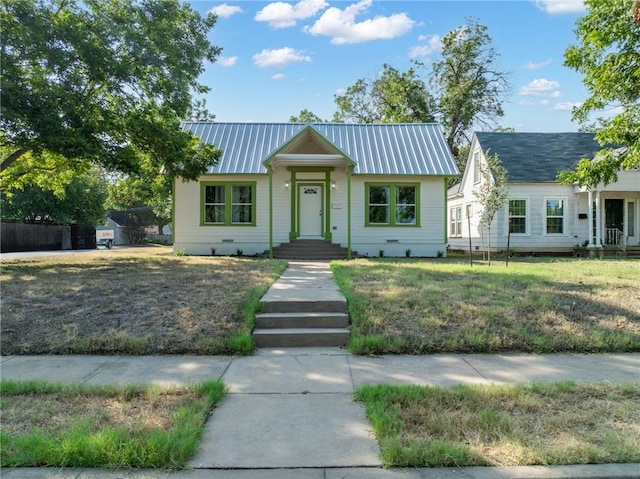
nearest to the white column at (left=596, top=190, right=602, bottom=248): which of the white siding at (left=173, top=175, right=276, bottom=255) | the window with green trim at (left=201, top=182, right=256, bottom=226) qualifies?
the white siding at (left=173, top=175, right=276, bottom=255)

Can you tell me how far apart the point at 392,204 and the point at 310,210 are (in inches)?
130


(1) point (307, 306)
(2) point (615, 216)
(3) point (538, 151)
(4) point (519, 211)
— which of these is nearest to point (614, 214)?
(2) point (615, 216)

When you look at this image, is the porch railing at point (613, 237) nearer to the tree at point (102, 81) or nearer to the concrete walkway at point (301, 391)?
the concrete walkway at point (301, 391)

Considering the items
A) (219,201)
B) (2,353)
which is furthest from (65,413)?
(219,201)

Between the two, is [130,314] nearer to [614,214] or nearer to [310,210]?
[310,210]

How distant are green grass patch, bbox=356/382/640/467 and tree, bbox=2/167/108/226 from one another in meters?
31.0

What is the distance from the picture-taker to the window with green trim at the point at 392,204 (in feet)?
55.1

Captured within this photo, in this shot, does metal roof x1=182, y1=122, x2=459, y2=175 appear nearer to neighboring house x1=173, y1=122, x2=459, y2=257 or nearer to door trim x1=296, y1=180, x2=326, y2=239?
neighboring house x1=173, y1=122, x2=459, y2=257

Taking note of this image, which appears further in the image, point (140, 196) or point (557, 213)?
point (140, 196)

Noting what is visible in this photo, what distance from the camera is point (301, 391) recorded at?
4.07m

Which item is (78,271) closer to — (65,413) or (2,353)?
(2,353)

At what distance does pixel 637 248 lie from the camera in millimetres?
18625

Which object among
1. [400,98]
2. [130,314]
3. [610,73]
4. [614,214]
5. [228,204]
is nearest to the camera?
[130,314]

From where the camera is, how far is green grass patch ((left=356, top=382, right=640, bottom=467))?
279 cm
